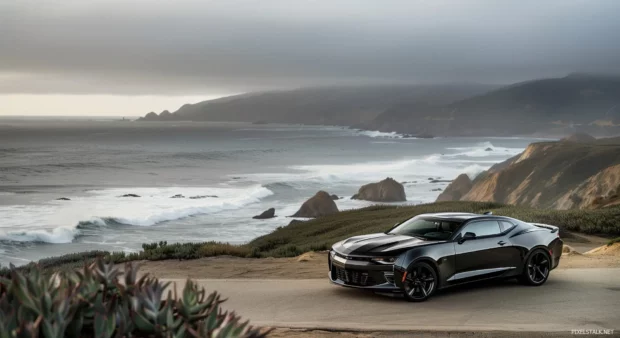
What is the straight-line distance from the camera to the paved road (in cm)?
1033

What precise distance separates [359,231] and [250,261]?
1031 cm

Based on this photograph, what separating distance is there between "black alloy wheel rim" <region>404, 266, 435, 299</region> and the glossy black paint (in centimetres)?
15

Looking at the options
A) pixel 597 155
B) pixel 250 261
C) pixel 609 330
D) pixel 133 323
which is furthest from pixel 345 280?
pixel 597 155

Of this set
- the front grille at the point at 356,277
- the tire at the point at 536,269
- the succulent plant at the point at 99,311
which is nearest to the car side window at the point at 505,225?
the tire at the point at 536,269

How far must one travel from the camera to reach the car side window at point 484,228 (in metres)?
12.9

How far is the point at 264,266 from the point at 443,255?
6.15 meters

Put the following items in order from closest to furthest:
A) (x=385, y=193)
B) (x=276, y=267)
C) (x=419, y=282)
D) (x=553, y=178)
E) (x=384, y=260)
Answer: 1. (x=384, y=260)
2. (x=419, y=282)
3. (x=276, y=267)
4. (x=553, y=178)
5. (x=385, y=193)

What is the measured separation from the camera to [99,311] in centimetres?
455

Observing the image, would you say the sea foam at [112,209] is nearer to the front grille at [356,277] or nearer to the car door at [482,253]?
the front grille at [356,277]

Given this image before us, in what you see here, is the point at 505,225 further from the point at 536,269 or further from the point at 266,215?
the point at 266,215

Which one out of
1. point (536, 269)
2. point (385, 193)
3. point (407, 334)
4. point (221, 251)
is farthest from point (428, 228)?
point (385, 193)

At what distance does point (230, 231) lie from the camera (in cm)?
4659

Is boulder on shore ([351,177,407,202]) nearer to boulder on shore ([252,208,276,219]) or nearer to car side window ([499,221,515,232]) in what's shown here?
boulder on shore ([252,208,276,219])

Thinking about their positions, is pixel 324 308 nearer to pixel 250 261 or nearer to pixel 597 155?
pixel 250 261
